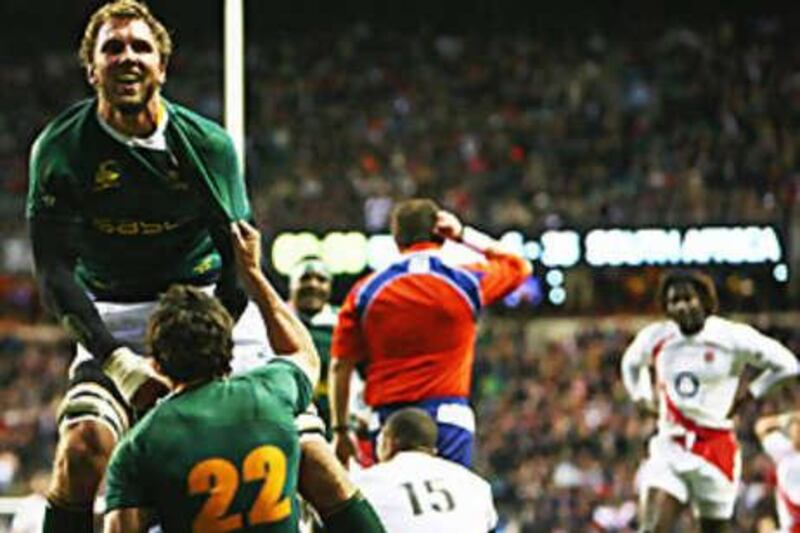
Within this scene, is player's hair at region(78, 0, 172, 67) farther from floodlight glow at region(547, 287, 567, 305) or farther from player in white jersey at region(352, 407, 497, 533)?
floodlight glow at region(547, 287, 567, 305)

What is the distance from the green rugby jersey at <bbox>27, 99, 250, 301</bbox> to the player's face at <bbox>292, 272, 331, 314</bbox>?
3.71 m

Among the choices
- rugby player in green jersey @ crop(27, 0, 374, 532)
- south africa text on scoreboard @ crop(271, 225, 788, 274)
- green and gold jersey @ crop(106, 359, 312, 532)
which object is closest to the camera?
green and gold jersey @ crop(106, 359, 312, 532)

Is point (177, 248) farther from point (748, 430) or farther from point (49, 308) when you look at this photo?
point (748, 430)

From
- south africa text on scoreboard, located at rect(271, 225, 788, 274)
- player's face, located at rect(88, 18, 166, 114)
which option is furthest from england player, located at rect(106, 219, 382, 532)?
south africa text on scoreboard, located at rect(271, 225, 788, 274)

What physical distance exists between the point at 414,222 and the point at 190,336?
330cm

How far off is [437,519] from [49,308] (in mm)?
1702

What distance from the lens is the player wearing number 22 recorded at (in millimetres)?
4629

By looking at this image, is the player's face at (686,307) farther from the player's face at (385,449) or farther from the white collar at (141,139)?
the white collar at (141,139)

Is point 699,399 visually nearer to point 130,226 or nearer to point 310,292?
point 310,292

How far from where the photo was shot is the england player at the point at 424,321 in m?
7.84

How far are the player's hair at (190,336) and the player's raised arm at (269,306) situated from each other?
0.31 m

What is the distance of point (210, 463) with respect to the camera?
15.2ft

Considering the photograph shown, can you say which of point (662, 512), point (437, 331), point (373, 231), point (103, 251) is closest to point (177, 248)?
point (103, 251)

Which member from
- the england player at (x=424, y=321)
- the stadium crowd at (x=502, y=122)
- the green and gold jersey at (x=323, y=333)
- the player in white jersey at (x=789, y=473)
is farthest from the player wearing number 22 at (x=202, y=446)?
the stadium crowd at (x=502, y=122)
